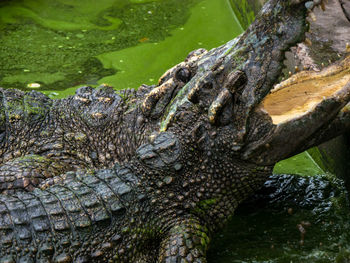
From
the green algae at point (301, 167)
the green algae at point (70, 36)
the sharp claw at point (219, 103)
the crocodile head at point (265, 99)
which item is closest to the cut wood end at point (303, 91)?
the crocodile head at point (265, 99)

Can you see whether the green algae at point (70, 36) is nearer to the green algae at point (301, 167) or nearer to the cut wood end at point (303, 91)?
the green algae at point (301, 167)

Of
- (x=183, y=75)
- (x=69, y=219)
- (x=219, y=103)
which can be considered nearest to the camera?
(x=69, y=219)

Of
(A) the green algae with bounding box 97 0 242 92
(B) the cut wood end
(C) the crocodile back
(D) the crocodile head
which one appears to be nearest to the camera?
(C) the crocodile back

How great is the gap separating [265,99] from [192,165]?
674 mm

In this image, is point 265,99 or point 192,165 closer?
point 192,165

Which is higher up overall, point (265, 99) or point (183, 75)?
point (183, 75)

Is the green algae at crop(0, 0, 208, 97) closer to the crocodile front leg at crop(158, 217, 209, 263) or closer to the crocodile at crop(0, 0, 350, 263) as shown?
the crocodile at crop(0, 0, 350, 263)

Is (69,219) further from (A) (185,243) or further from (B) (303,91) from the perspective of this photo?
(B) (303,91)

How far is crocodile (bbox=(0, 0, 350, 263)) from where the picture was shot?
2.70 metres

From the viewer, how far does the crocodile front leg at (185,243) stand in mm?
2740

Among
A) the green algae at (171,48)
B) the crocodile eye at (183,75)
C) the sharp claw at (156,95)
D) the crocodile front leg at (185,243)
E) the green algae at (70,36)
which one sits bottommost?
the green algae at (171,48)

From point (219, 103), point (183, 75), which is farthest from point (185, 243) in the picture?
point (183, 75)

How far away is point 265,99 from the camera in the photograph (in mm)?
3146

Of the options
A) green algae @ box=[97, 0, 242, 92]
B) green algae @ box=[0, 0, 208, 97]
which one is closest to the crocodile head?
green algae @ box=[97, 0, 242, 92]
